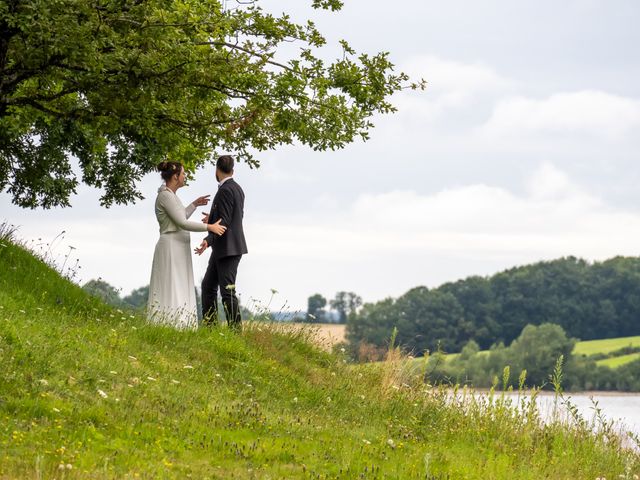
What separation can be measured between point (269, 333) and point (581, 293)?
119m

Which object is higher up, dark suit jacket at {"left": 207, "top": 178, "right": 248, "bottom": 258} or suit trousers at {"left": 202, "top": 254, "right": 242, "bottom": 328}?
dark suit jacket at {"left": 207, "top": 178, "right": 248, "bottom": 258}

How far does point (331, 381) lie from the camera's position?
15641 millimetres

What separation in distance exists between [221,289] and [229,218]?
118 cm

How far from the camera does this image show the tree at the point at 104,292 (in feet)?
57.0

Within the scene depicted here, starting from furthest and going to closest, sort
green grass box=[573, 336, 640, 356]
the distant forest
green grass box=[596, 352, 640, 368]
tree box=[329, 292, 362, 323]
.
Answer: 1. tree box=[329, 292, 362, 323]
2. the distant forest
3. green grass box=[573, 336, 640, 356]
4. green grass box=[596, 352, 640, 368]

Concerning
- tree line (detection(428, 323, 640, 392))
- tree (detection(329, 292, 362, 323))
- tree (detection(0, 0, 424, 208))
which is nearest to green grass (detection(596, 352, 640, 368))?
tree line (detection(428, 323, 640, 392))

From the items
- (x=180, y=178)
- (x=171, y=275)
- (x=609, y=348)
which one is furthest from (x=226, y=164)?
(x=609, y=348)

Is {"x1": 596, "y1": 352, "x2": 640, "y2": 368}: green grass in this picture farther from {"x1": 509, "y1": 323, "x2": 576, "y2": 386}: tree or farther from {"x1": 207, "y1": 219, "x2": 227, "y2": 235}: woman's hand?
{"x1": 207, "y1": 219, "x2": 227, "y2": 235}: woman's hand

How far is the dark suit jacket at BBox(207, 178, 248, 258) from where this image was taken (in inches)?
603

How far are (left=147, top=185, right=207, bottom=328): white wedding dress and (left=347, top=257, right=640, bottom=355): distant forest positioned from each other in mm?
96625

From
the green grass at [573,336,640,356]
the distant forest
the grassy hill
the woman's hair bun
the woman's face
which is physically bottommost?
the grassy hill

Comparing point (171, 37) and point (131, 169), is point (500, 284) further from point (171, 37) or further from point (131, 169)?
point (171, 37)

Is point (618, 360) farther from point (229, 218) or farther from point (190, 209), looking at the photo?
point (229, 218)

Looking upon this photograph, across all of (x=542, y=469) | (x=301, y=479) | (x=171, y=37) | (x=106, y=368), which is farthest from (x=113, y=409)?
(x=171, y=37)
